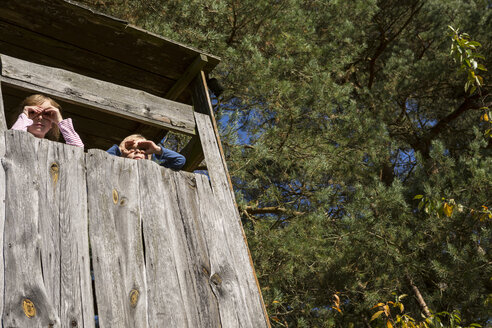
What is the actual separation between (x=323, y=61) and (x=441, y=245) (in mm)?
3450

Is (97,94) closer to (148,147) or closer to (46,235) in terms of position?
(148,147)

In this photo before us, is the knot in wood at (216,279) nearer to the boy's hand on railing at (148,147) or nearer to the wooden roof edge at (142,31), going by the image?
the boy's hand on railing at (148,147)

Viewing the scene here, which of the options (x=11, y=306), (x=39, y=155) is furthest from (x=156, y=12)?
(x=11, y=306)

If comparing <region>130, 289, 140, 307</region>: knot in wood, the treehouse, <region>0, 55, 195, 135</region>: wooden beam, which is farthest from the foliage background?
<region>130, 289, 140, 307</region>: knot in wood

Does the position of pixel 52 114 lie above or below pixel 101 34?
below

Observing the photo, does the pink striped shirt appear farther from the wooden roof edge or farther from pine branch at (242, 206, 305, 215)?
pine branch at (242, 206, 305, 215)

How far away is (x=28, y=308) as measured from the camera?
2359 mm

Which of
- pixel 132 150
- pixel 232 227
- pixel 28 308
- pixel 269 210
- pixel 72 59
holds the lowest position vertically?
pixel 28 308

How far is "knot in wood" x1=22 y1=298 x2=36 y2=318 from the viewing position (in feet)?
7.70

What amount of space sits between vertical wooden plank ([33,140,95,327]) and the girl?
22 centimetres

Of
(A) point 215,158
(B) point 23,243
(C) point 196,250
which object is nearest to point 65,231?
(B) point 23,243

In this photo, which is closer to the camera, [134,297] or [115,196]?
[134,297]

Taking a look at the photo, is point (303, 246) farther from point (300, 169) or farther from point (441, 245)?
point (441, 245)

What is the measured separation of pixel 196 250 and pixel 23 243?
906 millimetres
